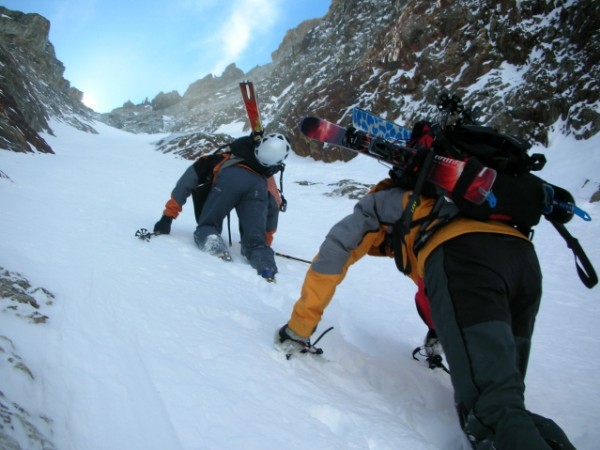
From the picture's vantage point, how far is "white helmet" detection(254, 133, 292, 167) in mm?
4660

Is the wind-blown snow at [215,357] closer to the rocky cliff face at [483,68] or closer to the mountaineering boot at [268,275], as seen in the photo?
the mountaineering boot at [268,275]

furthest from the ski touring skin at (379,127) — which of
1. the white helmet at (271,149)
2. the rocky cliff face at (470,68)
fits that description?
the rocky cliff face at (470,68)

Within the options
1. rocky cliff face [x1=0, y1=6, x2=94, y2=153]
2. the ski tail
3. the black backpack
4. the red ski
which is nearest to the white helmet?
the ski tail

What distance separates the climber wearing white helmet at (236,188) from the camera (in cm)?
459

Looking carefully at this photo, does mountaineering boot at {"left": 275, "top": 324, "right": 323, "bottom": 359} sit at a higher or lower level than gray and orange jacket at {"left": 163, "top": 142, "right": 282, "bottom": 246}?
lower

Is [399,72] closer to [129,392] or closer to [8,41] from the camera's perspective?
[129,392]

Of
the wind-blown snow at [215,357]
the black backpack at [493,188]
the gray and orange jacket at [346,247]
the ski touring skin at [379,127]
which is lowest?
the wind-blown snow at [215,357]

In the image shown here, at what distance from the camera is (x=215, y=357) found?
72.1 inches

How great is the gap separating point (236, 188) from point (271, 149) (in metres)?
0.66

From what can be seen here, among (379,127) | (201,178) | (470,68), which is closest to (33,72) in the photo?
(470,68)

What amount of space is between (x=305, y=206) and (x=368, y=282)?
6.40m

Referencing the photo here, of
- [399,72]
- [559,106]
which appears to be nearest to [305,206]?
[559,106]

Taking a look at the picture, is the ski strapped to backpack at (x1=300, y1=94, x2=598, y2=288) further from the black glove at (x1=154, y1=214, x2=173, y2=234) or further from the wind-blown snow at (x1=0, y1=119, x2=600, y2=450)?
the black glove at (x1=154, y1=214, x2=173, y2=234)

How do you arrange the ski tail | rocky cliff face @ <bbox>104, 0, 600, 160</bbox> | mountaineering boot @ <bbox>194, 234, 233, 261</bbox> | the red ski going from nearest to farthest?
the red ski → mountaineering boot @ <bbox>194, 234, 233, 261</bbox> → the ski tail → rocky cliff face @ <bbox>104, 0, 600, 160</bbox>
